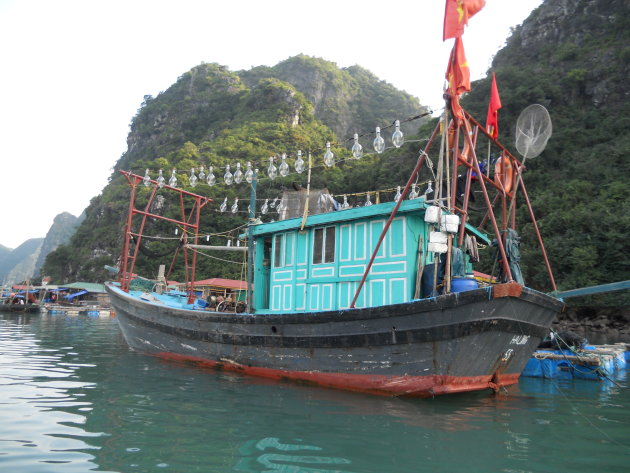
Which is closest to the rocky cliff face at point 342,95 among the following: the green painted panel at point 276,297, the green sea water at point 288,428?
the green painted panel at point 276,297

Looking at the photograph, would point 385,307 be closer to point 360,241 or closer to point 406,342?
point 406,342

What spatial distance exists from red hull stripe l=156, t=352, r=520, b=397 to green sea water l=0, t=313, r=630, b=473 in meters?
0.20

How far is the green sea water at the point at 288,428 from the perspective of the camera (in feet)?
13.7

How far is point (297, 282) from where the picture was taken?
357 inches

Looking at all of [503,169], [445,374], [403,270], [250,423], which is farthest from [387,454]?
[503,169]

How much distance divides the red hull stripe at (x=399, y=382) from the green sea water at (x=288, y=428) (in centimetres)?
20

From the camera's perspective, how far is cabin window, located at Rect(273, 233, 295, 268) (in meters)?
9.32

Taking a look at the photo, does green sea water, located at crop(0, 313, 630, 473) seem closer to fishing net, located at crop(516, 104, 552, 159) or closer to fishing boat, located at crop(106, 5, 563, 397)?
fishing boat, located at crop(106, 5, 563, 397)

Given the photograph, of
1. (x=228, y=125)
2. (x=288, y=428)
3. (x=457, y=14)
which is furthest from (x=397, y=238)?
(x=228, y=125)

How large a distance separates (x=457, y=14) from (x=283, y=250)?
17.3ft

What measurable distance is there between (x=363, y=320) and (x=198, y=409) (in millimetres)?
2716

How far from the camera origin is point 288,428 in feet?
17.3

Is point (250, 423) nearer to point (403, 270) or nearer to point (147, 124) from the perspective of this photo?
point (403, 270)

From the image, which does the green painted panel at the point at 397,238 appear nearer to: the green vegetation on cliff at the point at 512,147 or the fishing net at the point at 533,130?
the fishing net at the point at 533,130
